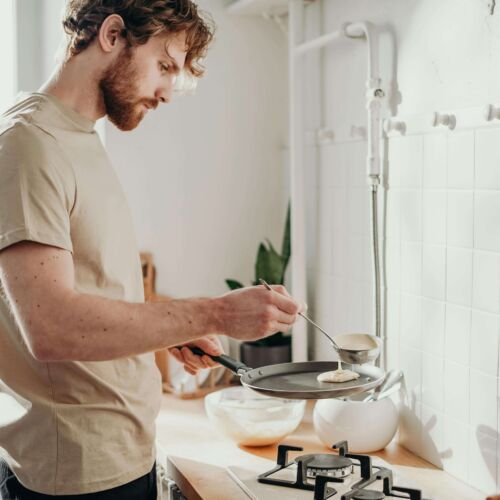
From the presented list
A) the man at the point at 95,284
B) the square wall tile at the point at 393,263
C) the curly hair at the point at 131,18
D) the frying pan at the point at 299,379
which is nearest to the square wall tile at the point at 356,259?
the square wall tile at the point at 393,263

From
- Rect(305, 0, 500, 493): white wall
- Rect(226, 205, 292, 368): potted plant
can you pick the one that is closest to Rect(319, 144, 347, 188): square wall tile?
Rect(305, 0, 500, 493): white wall

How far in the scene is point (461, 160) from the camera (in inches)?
58.3

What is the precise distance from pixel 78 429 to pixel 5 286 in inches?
12.2

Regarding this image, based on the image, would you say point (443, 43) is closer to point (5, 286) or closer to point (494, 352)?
point (494, 352)

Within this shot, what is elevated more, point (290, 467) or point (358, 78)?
point (358, 78)

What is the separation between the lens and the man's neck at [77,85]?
121 cm

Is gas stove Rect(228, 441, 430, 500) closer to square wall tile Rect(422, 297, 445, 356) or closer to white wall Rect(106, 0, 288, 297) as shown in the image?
square wall tile Rect(422, 297, 445, 356)

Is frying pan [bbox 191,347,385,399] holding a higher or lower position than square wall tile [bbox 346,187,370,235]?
lower

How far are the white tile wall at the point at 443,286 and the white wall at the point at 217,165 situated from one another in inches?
20.6

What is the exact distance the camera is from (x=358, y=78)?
6.22ft

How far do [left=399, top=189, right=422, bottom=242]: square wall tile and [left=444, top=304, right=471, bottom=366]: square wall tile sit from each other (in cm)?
19

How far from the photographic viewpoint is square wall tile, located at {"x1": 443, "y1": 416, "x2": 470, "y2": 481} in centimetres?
149

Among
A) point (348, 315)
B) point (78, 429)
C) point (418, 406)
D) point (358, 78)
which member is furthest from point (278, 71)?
point (78, 429)

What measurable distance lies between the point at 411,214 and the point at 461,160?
218 mm
